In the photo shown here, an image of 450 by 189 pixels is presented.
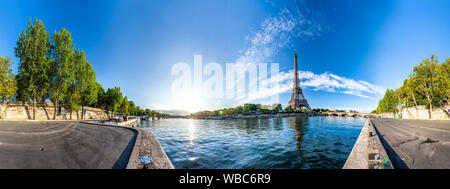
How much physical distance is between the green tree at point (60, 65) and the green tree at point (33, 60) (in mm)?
975

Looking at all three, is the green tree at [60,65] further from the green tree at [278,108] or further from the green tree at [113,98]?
the green tree at [278,108]

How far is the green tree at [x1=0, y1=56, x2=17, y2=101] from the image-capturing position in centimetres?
2669

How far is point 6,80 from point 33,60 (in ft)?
18.9

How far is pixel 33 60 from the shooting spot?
91.4ft

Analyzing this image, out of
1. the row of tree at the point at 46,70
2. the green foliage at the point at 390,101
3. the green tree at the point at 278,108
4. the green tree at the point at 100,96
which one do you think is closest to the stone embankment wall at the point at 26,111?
the row of tree at the point at 46,70

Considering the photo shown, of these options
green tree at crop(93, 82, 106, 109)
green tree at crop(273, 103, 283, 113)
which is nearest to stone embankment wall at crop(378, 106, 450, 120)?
green tree at crop(273, 103, 283, 113)

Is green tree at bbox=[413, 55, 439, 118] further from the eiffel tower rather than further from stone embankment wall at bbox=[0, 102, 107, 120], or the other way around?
stone embankment wall at bbox=[0, 102, 107, 120]

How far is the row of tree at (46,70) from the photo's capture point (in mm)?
27500

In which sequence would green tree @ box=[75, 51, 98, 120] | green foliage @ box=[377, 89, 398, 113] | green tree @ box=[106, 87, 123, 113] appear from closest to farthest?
1. green tree @ box=[75, 51, 98, 120]
2. green tree @ box=[106, 87, 123, 113]
3. green foliage @ box=[377, 89, 398, 113]

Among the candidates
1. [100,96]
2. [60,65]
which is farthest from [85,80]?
[100,96]

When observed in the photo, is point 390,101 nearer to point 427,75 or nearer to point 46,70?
point 427,75

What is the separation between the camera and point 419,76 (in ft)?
125
